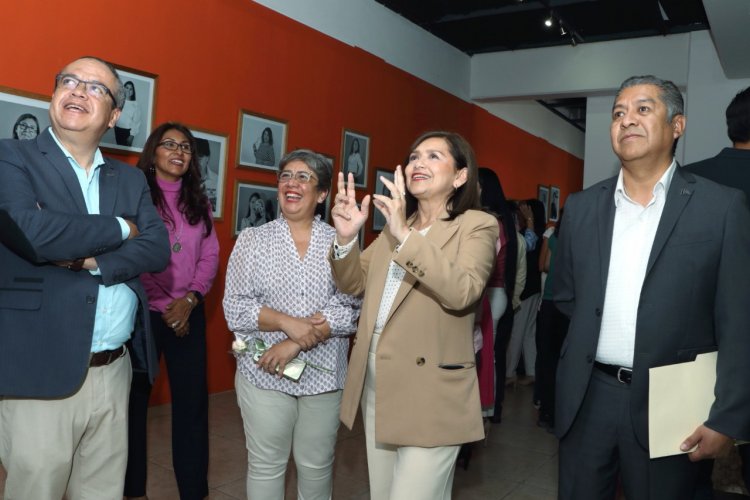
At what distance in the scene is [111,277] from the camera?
191cm

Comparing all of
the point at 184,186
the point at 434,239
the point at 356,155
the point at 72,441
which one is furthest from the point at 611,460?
the point at 356,155

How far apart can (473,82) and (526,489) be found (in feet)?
22.2

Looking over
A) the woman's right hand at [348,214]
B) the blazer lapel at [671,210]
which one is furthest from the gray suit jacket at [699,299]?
the woman's right hand at [348,214]

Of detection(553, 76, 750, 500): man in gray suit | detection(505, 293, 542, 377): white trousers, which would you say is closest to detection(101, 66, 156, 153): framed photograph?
detection(553, 76, 750, 500): man in gray suit

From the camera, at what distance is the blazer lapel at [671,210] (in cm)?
182

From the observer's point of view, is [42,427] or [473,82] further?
[473,82]

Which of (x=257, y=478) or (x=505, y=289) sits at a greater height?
(x=505, y=289)

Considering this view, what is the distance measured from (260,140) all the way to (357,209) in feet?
11.8

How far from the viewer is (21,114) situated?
12.4 feet

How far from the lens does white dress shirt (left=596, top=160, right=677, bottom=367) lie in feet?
6.20

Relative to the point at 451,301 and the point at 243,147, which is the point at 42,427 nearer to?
the point at 451,301

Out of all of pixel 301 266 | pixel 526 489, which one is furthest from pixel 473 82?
pixel 301 266

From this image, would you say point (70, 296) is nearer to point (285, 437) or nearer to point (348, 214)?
point (348, 214)

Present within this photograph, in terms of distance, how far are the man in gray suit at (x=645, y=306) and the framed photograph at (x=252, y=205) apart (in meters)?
3.78
